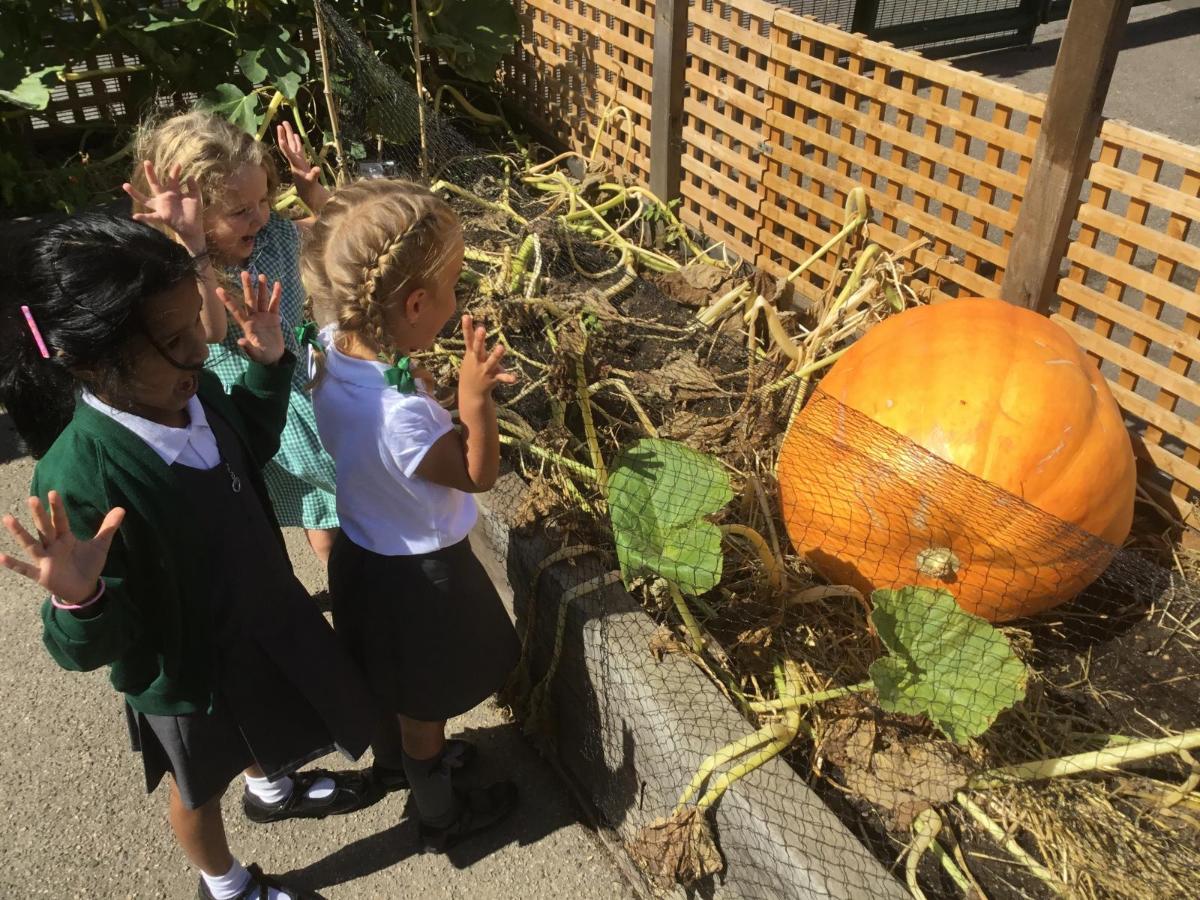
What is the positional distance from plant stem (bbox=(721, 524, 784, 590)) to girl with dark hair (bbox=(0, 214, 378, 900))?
96 centimetres

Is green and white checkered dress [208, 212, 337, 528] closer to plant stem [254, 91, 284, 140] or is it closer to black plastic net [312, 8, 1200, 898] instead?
black plastic net [312, 8, 1200, 898]

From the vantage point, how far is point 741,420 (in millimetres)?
3299

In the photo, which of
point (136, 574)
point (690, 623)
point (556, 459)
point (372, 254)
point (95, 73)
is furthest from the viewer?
point (95, 73)

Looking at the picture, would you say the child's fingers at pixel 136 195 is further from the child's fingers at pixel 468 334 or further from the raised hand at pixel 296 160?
the child's fingers at pixel 468 334

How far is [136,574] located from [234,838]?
3.53 feet

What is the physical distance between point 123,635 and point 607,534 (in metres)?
1.41

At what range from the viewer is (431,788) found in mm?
2453

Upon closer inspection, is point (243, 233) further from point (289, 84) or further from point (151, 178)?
point (289, 84)

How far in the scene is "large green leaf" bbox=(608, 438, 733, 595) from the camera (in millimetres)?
2305

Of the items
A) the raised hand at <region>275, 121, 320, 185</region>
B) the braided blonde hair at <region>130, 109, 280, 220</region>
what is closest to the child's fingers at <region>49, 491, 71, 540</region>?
the braided blonde hair at <region>130, 109, 280, 220</region>

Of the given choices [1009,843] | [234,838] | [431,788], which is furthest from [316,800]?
[1009,843]

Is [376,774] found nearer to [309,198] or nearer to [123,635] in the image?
[123,635]

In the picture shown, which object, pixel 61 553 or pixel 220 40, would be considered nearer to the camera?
pixel 61 553

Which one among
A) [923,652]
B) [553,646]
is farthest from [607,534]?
[923,652]
